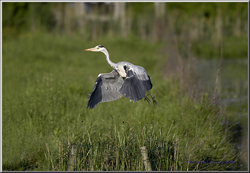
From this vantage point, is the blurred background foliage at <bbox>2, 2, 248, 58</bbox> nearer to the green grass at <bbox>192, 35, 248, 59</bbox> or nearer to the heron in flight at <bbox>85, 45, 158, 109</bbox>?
the green grass at <bbox>192, 35, 248, 59</bbox>

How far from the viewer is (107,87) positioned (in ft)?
14.2

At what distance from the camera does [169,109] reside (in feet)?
20.8

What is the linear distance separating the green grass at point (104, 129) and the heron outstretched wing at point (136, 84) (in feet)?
1.34

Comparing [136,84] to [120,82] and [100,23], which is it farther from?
[100,23]

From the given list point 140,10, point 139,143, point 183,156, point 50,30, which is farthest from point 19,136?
point 140,10

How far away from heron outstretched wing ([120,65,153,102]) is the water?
224 cm

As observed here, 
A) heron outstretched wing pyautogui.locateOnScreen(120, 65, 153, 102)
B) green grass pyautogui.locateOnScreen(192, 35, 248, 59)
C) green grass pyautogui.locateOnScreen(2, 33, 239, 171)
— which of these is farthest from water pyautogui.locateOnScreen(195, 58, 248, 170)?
heron outstretched wing pyautogui.locateOnScreen(120, 65, 153, 102)

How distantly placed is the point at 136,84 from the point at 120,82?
20.4 inches

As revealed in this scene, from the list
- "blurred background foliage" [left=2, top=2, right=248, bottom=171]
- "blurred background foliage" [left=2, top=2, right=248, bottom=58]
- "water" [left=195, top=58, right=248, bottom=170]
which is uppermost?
"blurred background foliage" [left=2, top=2, right=248, bottom=58]

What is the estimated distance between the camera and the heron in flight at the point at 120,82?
3916 millimetres

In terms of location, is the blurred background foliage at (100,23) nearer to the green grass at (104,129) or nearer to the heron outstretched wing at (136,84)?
the green grass at (104,129)

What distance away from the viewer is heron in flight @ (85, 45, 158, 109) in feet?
12.8

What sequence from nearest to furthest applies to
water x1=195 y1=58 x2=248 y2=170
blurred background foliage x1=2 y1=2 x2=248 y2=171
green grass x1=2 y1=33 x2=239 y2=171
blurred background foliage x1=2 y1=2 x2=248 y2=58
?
green grass x1=2 y1=33 x2=239 y2=171 < blurred background foliage x1=2 y1=2 x2=248 y2=171 < water x1=195 y1=58 x2=248 y2=170 < blurred background foliage x1=2 y1=2 x2=248 y2=58

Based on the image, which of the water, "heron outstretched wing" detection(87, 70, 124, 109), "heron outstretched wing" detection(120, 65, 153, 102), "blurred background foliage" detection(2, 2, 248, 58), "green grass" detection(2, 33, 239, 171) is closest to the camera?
"heron outstretched wing" detection(120, 65, 153, 102)
